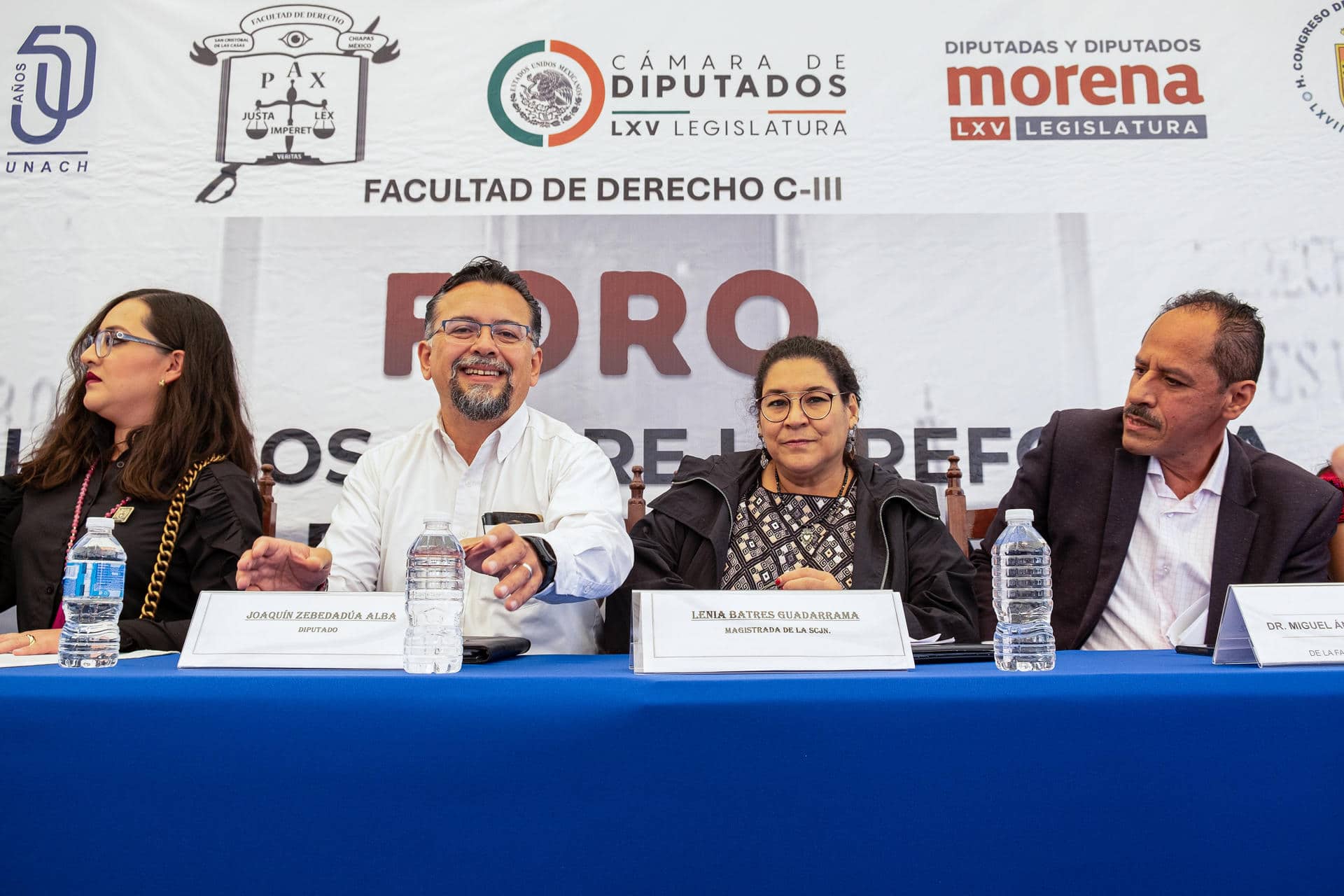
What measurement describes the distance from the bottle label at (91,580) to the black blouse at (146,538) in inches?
21.7

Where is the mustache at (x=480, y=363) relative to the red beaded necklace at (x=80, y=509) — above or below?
above

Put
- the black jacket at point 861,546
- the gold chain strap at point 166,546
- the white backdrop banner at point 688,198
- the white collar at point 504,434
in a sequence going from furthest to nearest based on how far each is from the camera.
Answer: the white backdrop banner at point 688,198 < the white collar at point 504,434 < the black jacket at point 861,546 < the gold chain strap at point 166,546

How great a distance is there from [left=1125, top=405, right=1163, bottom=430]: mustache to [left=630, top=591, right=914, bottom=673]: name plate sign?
1.05 meters

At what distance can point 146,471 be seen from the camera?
1.83 meters

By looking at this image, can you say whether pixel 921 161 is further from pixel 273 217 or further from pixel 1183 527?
pixel 273 217

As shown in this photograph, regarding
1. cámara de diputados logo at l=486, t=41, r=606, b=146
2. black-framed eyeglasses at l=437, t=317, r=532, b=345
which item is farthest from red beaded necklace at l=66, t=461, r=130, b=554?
cámara de diputados logo at l=486, t=41, r=606, b=146

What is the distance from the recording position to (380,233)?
2.66m

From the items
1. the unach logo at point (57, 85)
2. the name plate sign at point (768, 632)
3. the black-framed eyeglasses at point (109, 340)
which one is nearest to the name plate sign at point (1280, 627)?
the name plate sign at point (768, 632)

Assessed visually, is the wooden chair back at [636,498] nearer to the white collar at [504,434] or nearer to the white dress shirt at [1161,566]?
the white collar at [504,434]

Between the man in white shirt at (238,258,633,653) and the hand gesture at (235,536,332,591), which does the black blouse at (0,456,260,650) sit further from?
the hand gesture at (235,536,332,591)

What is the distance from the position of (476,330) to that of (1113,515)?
1255 millimetres

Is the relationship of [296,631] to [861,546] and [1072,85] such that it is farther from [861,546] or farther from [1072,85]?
[1072,85]

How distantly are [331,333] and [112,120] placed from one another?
0.85m

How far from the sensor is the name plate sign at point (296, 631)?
38.9 inches
